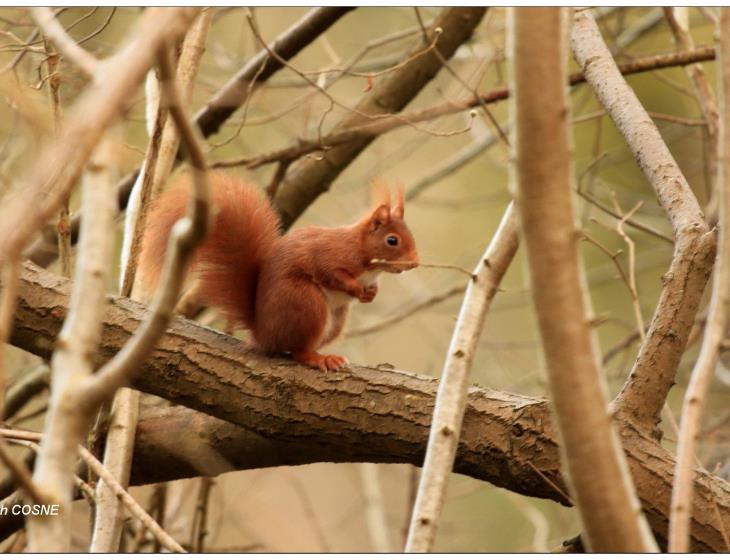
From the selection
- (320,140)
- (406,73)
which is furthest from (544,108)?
(406,73)

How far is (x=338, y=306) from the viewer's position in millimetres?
2674

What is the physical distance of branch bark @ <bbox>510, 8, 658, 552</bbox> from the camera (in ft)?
3.26

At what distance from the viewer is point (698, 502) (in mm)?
1956

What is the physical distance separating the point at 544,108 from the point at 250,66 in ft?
7.35

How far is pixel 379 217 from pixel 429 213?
3.55 meters

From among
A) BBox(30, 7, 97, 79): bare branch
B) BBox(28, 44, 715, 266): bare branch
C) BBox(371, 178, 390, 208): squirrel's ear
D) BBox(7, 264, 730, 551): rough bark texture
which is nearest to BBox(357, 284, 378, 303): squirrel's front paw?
BBox(371, 178, 390, 208): squirrel's ear

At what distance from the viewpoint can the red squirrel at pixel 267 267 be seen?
2365 mm

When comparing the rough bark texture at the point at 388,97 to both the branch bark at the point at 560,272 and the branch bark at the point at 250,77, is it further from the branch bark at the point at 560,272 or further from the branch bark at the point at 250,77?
the branch bark at the point at 560,272

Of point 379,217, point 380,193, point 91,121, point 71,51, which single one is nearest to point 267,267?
point 379,217

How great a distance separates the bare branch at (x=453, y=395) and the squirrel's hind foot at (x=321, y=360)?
2.36ft

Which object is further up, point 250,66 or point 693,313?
point 250,66

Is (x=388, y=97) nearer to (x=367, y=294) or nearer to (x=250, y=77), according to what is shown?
(x=250, y=77)

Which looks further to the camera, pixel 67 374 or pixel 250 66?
pixel 250 66

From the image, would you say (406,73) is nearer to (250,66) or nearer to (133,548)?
(250,66)
